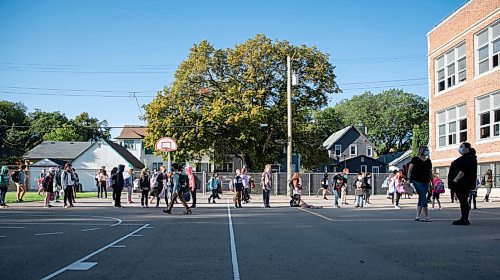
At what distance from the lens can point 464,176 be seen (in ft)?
40.7

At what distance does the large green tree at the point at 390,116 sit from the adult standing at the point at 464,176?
8944 centimetres

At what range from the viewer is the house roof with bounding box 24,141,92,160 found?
73.4 meters

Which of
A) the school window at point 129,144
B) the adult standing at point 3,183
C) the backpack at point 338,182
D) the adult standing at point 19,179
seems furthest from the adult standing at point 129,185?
the school window at point 129,144

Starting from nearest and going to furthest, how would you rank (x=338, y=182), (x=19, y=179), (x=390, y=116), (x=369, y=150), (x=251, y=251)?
(x=251, y=251)
(x=338, y=182)
(x=19, y=179)
(x=369, y=150)
(x=390, y=116)

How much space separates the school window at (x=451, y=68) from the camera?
33.6 meters

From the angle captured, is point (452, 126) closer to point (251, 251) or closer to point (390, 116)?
point (251, 251)

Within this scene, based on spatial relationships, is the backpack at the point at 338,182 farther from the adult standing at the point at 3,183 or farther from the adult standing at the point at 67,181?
the adult standing at the point at 3,183

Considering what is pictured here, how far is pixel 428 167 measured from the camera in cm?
1388

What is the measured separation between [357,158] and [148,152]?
31541mm

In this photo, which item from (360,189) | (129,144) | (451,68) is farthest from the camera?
(129,144)

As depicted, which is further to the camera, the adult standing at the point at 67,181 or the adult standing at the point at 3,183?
the adult standing at the point at 67,181

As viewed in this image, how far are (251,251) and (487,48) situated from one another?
2697cm

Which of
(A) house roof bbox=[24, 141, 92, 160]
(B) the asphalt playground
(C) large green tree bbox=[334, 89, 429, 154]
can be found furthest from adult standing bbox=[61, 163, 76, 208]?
(C) large green tree bbox=[334, 89, 429, 154]

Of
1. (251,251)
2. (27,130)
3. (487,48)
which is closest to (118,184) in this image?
(251,251)
